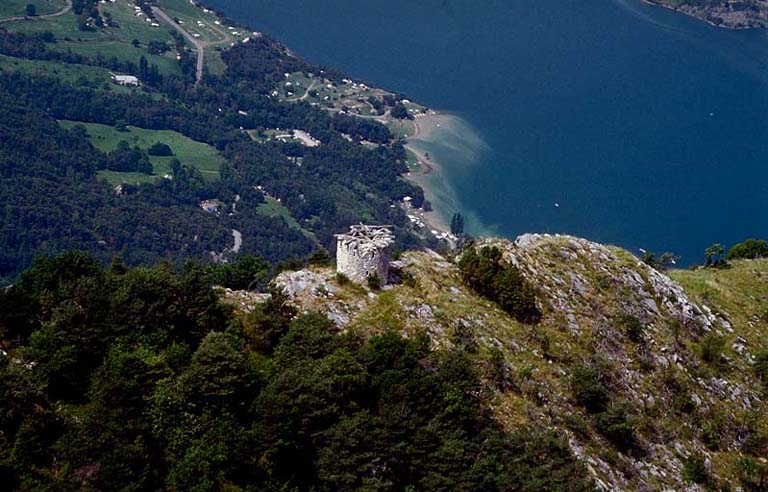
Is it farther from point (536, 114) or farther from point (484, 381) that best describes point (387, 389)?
point (536, 114)

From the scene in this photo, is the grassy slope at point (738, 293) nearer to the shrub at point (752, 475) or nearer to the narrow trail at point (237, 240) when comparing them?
the shrub at point (752, 475)

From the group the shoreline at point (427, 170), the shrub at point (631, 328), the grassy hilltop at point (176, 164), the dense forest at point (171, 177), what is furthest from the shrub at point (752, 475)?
the shoreline at point (427, 170)

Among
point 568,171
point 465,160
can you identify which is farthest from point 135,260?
point 568,171

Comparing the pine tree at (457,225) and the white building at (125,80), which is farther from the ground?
the pine tree at (457,225)

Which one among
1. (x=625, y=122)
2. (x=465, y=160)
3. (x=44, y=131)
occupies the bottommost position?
(x=44, y=131)

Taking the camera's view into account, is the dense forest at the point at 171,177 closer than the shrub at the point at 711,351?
No

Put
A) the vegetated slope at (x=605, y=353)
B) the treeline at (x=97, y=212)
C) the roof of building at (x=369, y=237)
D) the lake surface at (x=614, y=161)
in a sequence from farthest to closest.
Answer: the lake surface at (x=614, y=161) → the treeline at (x=97, y=212) → the roof of building at (x=369, y=237) → the vegetated slope at (x=605, y=353)
